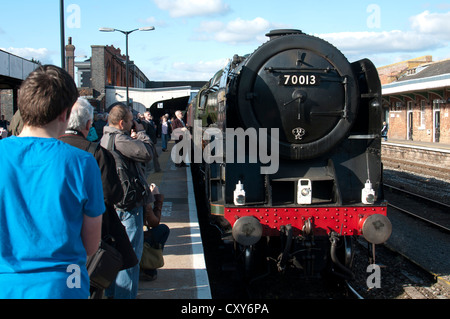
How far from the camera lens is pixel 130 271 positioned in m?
3.66

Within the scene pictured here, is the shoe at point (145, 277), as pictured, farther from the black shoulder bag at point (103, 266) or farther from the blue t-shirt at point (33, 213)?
the blue t-shirt at point (33, 213)

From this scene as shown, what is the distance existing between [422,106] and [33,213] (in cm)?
3065

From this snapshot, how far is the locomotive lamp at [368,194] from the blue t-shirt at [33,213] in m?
3.92

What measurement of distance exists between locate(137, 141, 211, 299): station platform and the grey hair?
6.76 feet

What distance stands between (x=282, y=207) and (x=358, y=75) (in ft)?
6.46

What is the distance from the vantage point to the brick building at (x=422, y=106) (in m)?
25.7

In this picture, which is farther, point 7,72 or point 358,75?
point 7,72

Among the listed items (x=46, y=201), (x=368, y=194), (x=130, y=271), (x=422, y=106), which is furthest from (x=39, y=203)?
(x=422, y=106)

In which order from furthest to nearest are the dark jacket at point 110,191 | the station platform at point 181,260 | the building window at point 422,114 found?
the building window at point 422,114, the station platform at point 181,260, the dark jacket at point 110,191

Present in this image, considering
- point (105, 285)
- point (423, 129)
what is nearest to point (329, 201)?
point (105, 285)

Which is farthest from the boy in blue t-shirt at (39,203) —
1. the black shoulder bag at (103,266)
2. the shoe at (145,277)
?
the shoe at (145,277)

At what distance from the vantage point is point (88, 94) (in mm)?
27078

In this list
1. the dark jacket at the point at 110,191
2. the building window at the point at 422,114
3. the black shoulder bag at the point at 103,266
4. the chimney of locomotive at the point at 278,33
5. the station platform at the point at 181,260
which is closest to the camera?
the black shoulder bag at the point at 103,266
